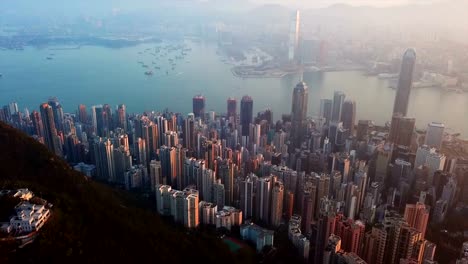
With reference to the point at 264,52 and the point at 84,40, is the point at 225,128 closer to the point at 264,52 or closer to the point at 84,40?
the point at 264,52

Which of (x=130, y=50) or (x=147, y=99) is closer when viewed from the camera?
(x=147, y=99)

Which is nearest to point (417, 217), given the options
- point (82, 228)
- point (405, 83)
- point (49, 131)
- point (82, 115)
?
point (82, 228)

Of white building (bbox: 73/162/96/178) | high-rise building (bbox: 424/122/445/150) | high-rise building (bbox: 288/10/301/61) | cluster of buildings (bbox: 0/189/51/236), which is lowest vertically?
white building (bbox: 73/162/96/178)

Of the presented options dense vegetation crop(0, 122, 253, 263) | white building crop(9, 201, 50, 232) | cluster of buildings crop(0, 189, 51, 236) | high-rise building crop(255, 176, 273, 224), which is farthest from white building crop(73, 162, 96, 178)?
white building crop(9, 201, 50, 232)

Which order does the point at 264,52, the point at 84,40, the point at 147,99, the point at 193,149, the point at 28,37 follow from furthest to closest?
the point at 84,40, the point at 28,37, the point at 264,52, the point at 147,99, the point at 193,149

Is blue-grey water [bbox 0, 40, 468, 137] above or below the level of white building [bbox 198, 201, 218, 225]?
above

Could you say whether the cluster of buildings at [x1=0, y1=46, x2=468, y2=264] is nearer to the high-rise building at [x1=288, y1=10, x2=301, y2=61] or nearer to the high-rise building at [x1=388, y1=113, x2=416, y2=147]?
the high-rise building at [x1=388, y1=113, x2=416, y2=147]

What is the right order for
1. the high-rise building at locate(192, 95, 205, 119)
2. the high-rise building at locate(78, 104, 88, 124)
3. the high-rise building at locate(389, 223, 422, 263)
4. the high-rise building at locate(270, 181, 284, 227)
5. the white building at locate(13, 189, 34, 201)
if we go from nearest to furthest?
the white building at locate(13, 189, 34, 201) → the high-rise building at locate(389, 223, 422, 263) → the high-rise building at locate(270, 181, 284, 227) → the high-rise building at locate(78, 104, 88, 124) → the high-rise building at locate(192, 95, 205, 119)

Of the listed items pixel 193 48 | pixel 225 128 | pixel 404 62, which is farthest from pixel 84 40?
pixel 404 62
